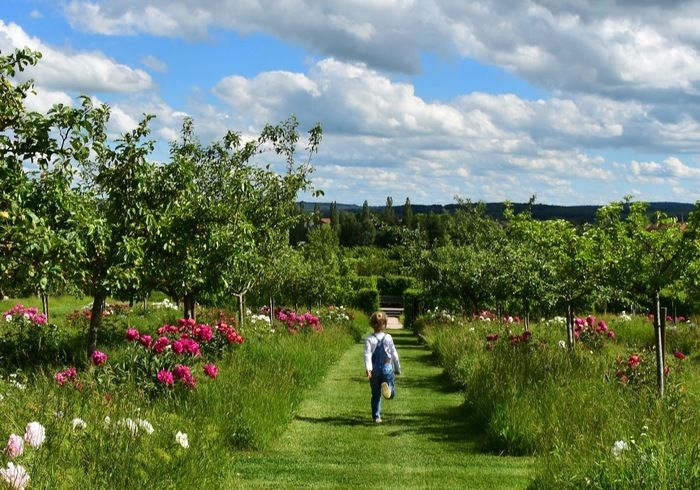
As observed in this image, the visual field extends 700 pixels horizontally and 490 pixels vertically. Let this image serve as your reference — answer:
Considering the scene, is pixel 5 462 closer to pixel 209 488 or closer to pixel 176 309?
pixel 209 488

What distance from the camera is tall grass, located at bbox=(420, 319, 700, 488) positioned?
196 inches

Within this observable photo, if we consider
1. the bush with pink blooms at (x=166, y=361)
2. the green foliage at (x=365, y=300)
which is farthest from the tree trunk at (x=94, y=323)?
the green foliage at (x=365, y=300)

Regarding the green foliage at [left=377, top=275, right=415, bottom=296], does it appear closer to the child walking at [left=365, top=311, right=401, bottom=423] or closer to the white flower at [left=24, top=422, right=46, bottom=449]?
the child walking at [left=365, top=311, right=401, bottom=423]

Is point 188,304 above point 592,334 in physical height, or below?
above

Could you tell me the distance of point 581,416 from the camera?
25.3 feet

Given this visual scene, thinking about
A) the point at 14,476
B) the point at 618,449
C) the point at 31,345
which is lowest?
the point at 31,345

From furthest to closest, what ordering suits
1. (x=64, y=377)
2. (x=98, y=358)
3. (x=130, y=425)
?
(x=98, y=358) → (x=64, y=377) → (x=130, y=425)

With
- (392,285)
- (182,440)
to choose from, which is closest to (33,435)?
(182,440)

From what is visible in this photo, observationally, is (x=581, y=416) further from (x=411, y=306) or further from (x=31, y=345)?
(x=411, y=306)

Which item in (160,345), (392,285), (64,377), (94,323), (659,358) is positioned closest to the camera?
(64,377)

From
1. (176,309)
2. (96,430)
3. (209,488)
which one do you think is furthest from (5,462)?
(176,309)

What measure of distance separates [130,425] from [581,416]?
4558mm

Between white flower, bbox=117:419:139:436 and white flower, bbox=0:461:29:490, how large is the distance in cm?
147

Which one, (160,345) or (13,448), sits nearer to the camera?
(13,448)
